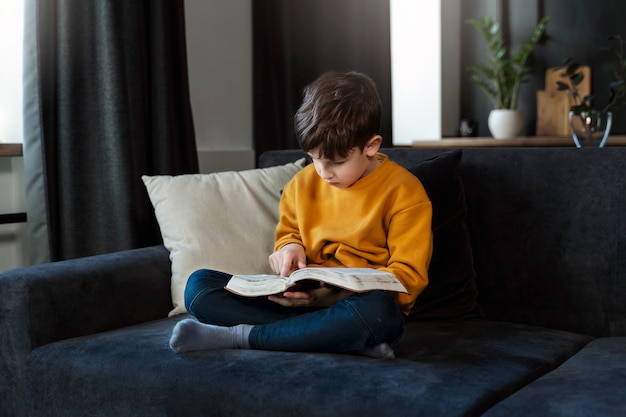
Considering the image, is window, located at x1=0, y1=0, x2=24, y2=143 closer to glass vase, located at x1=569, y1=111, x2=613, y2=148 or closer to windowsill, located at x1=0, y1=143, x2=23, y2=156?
windowsill, located at x1=0, y1=143, x2=23, y2=156

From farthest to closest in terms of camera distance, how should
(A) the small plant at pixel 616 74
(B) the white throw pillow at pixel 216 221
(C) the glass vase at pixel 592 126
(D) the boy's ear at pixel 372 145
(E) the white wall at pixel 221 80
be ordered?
(A) the small plant at pixel 616 74
(E) the white wall at pixel 221 80
(C) the glass vase at pixel 592 126
(B) the white throw pillow at pixel 216 221
(D) the boy's ear at pixel 372 145

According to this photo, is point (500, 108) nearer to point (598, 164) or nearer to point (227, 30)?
point (227, 30)

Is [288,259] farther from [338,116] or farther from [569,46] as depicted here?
[569,46]

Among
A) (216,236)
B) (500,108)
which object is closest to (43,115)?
(216,236)

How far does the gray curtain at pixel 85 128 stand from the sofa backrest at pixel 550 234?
1.16m

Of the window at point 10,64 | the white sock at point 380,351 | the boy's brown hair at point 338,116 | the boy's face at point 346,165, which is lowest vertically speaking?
the white sock at point 380,351

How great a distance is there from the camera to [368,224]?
1804 mm

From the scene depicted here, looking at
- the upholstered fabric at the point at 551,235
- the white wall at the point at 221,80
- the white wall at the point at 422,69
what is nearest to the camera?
the upholstered fabric at the point at 551,235

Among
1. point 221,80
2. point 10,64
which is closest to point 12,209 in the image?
point 10,64

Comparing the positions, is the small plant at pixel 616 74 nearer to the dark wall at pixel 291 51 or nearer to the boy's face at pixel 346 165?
the dark wall at pixel 291 51

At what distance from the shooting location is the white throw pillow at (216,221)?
6.98ft

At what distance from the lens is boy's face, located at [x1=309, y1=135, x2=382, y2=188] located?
178 cm

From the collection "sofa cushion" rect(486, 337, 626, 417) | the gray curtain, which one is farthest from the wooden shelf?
"sofa cushion" rect(486, 337, 626, 417)

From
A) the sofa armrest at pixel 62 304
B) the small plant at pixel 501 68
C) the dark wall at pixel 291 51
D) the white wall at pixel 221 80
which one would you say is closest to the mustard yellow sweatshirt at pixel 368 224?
the sofa armrest at pixel 62 304
